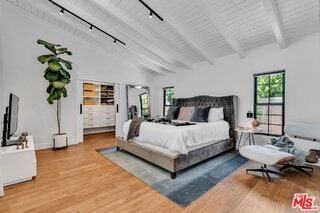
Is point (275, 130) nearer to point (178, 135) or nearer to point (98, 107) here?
point (178, 135)

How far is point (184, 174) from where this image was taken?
271 cm

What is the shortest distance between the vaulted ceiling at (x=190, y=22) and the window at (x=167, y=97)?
1.77 m

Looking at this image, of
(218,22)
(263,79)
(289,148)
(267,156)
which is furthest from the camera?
(263,79)

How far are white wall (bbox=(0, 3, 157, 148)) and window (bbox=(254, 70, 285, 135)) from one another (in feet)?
16.1

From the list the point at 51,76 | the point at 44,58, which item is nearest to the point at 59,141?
the point at 51,76

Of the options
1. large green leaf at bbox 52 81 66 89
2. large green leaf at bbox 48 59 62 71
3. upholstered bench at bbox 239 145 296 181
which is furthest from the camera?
large green leaf at bbox 52 81 66 89

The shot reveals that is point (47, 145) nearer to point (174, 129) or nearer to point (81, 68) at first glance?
point (81, 68)

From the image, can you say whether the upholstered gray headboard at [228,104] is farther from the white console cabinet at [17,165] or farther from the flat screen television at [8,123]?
the flat screen television at [8,123]

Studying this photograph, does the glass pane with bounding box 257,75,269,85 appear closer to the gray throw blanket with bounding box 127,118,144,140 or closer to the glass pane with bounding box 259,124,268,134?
the glass pane with bounding box 259,124,268,134

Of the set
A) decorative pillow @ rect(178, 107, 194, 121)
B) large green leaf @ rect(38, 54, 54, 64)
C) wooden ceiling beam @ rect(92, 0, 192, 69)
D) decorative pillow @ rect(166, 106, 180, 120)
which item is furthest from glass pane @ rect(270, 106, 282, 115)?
large green leaf @ rect(38, 54, 54, 64)

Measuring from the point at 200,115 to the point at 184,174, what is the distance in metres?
1.74

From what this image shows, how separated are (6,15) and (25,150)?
3.67m

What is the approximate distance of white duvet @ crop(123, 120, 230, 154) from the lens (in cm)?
264

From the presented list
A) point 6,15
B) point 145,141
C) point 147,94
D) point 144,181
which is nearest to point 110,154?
point 145,141
